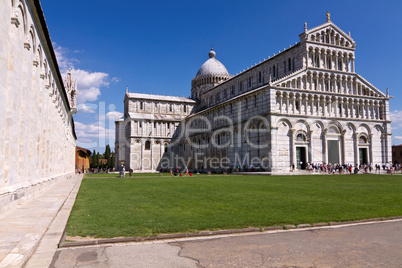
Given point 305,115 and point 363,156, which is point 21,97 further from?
point 363,156

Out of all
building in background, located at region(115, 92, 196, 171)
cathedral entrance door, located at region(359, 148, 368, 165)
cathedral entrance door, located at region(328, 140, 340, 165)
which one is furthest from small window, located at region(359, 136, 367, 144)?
building in background, located at region(115, 92, 196, 171)

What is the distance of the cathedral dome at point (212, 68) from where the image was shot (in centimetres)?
7723

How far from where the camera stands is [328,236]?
736cm

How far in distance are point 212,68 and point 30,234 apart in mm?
73474

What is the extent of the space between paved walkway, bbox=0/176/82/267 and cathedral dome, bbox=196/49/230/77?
226 ft

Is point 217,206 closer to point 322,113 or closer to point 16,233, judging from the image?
point 16,233

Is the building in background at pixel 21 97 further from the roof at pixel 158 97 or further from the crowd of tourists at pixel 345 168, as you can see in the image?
the roof at pixel 158 97

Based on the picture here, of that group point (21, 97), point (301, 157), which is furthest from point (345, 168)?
point (21, 97)

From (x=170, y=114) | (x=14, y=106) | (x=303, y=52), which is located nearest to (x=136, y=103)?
(x=170, y=114)

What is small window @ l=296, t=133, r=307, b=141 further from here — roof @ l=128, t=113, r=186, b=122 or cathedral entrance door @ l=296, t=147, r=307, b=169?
roof @ l=128, t=113, r=186, b=122

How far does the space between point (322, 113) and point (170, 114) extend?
1564 inches

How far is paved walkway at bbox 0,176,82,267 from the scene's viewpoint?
539 cm

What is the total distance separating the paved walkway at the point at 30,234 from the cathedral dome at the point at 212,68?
68.8 m

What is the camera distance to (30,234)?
6.93 m
